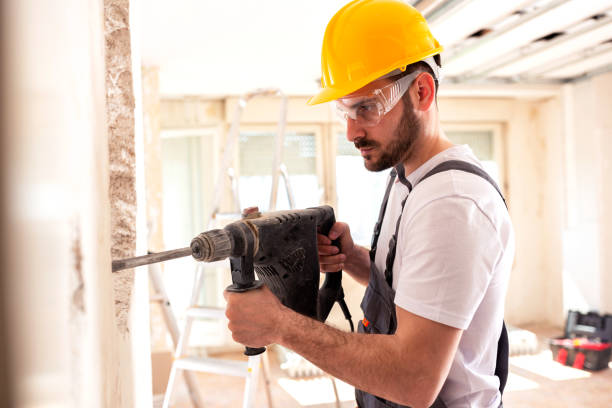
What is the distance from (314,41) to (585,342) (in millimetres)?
3446

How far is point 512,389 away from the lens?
3.86 meters

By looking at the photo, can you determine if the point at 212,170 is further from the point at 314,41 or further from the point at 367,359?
the point at 367,359

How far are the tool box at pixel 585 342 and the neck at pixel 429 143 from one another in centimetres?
393

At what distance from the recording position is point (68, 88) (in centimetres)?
35

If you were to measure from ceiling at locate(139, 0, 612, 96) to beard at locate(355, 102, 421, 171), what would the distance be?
1780 mm

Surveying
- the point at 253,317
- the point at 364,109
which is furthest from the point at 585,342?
the point at 253,317

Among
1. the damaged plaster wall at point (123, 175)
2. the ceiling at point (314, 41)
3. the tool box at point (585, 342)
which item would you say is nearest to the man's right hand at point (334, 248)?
the damaged plaster wall at point (123, 175)

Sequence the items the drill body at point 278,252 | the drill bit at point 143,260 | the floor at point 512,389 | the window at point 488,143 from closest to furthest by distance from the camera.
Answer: the drill bit at point 143,260, the drill body at point 278,252, the floor at point 512,389, the window at point 488,143

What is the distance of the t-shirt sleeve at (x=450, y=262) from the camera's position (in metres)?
0.88

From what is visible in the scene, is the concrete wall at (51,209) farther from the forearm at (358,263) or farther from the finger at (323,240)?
the forearm at (358,263)

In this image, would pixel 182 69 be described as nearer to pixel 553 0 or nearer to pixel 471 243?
pixel 553 0

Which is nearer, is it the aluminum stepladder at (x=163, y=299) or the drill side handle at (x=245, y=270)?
the drill side handle at (x=245, y=270)

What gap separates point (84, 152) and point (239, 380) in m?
4.24

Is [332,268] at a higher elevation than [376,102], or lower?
lower
